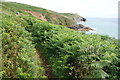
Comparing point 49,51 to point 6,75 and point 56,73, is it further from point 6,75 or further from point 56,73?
point 6,75

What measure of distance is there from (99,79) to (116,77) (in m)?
1.19

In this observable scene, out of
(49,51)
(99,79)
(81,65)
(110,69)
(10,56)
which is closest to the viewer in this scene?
(99,79)

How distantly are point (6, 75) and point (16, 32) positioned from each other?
4.68m

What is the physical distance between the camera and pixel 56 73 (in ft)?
19.4

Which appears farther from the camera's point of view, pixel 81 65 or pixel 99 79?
pixel 81 65

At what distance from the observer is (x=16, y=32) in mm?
9016

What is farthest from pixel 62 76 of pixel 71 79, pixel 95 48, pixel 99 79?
pixel 95 48

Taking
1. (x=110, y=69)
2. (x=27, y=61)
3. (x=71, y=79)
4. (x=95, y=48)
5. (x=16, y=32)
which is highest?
(x=16, y=32)

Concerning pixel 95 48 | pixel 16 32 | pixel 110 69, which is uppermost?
pixel 16 32

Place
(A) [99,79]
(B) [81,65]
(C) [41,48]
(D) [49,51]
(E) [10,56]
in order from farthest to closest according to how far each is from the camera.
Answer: (C) [41,48] < (D) [49,51] < (E) [10,56] < (B) [81,65] < (A) [99,79]

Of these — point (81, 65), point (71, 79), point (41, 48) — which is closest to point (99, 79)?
point (81, 65)

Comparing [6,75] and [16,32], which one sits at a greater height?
[16,32]

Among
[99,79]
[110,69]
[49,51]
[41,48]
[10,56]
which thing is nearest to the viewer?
[99,79]

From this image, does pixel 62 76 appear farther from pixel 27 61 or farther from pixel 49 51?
pixel 49 51
